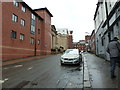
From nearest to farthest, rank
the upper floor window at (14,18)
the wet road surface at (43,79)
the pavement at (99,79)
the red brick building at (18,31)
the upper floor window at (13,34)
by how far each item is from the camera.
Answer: the pavement at (99,79)
the wet road surface at (43,79)
the red brick building at (18,31)
the upper floor window at (13,34)
the upper floor window at (14,18)

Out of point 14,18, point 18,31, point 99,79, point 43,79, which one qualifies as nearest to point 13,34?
point 18,31

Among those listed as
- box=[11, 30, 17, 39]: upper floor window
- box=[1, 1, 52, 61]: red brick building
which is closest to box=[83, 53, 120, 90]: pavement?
box=[1, 1, 52, 61]: red brick building

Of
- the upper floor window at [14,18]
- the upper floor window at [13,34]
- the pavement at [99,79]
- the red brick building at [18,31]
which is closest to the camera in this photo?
the pavement at [99,79]

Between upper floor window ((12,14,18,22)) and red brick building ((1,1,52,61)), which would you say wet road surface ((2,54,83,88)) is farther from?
upper floor window ((12,14,18,22))

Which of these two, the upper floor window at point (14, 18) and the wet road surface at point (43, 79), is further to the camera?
the upper floor window at point (14, 18)

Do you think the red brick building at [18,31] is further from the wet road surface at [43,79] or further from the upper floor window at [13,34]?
the wet road surface at [43,79]

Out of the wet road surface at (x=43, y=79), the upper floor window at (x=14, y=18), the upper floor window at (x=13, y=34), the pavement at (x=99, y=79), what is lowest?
the wet road surface at (x=43, y=79)

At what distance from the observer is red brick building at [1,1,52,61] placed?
1908 cm

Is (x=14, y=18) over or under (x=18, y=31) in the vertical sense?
over

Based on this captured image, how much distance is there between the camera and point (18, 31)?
75.2ft

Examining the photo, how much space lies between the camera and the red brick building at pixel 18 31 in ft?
62.6

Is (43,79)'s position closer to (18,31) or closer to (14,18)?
(14,18)

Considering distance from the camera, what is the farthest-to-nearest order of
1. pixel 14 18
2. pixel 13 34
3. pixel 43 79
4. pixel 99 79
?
pixel 14 18 < pixel 13 34 < pixel 43 79 < pixel 99 79

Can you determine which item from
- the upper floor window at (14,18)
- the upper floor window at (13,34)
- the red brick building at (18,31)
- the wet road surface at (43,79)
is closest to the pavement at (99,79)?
the wet road surface at (43,79)
